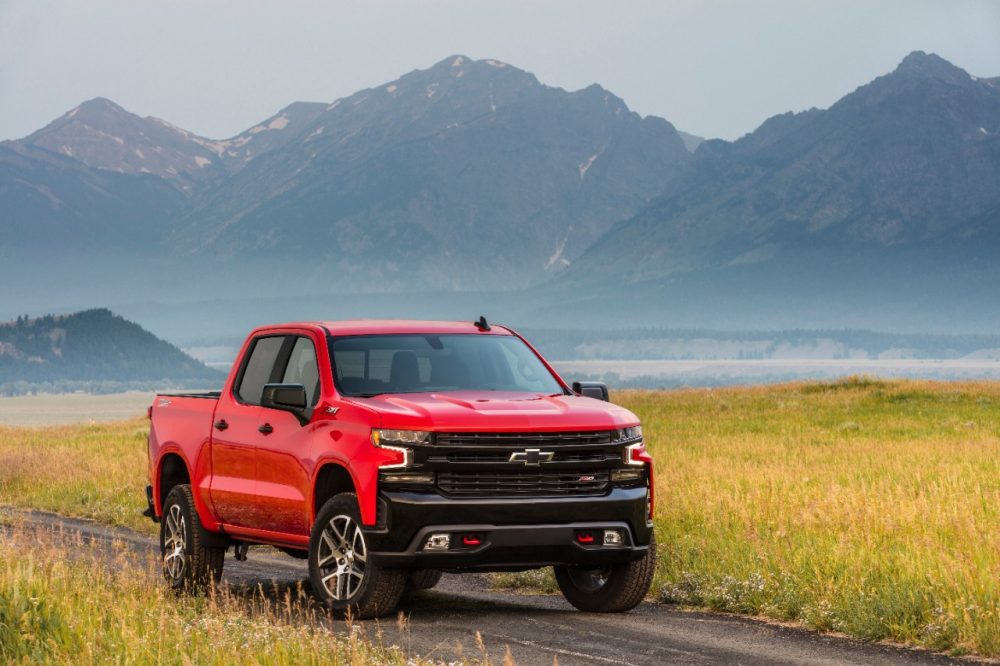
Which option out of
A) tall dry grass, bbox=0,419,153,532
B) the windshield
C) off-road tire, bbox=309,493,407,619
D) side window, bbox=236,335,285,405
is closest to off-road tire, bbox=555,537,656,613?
the windshield

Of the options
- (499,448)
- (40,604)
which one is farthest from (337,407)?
(40,604)

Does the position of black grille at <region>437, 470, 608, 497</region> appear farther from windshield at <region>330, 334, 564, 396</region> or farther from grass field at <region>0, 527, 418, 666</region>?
windshield at <region>330, 334, 564, 396</region>

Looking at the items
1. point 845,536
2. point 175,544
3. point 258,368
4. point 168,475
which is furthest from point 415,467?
point 845,536

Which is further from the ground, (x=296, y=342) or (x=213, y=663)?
(x=296, y=342)

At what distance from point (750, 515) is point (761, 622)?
462 cm

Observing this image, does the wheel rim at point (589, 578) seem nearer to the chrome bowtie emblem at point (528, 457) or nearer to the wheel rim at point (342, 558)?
the chrome bowtie emblem at point (528, 457)

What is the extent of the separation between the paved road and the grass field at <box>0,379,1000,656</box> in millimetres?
453

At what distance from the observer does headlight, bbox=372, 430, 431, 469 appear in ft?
36.8

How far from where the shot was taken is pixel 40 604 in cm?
1064

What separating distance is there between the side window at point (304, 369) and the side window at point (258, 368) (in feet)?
0.69

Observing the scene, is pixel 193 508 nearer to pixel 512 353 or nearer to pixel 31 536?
pixel 512 353

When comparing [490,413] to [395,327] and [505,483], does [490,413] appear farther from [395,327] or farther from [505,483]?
[395,327]

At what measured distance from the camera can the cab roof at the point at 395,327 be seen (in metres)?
12.9

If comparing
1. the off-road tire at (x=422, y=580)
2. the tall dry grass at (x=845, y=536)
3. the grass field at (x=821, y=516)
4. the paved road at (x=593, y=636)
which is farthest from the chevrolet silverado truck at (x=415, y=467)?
the grass field at (x=821, y=516)
